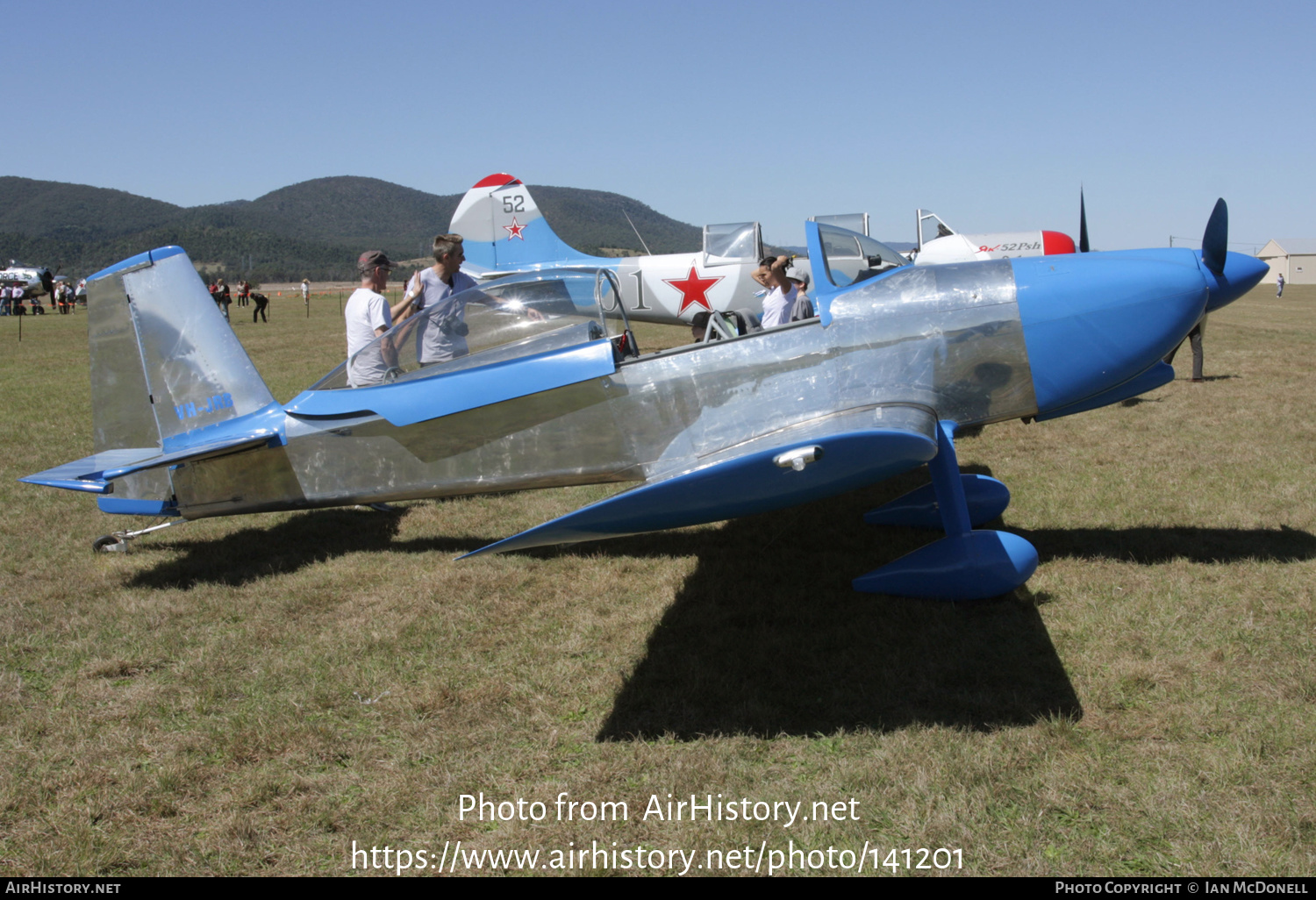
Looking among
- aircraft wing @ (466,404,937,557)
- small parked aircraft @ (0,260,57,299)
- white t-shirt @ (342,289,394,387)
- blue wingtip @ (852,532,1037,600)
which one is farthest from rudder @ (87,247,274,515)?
small parked aircraft @ (0,260,57,299)

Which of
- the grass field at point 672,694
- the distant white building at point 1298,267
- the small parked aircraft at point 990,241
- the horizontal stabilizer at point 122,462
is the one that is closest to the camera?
the grass field at point 672,694

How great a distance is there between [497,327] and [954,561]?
282 centimetres

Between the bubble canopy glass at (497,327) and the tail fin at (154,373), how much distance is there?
107cm

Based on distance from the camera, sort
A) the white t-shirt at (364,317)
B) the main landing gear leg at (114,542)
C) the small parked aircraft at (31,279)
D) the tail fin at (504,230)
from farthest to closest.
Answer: the small parked aircraft at (31,279) < the tail fin at (504,230) < the white t-shirt at (364,317) < the main landing gear leg at (114,542)

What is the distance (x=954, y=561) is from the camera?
4.44 metres

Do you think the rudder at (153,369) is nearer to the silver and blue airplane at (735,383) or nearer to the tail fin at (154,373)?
the tail fin at (154,373)

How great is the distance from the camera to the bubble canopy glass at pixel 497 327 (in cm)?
461

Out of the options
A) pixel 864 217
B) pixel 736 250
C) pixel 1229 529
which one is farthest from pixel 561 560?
pixel 864 217

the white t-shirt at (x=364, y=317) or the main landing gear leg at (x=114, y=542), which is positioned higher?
the white t-shirt at (x=364, y=317)

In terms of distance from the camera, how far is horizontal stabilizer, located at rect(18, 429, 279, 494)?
190 inches

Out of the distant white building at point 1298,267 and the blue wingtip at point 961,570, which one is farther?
the distant white building at point 1298,267

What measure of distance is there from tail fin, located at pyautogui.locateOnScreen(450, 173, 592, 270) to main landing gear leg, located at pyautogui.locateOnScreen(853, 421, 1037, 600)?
13164mm

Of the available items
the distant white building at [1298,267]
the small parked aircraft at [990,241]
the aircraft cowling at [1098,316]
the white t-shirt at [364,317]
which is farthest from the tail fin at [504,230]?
the distant white building at [1298,267]

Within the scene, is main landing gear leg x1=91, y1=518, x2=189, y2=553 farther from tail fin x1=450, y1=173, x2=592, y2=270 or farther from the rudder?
tail fin x1=450, y1=173, x2=592, y2=270
